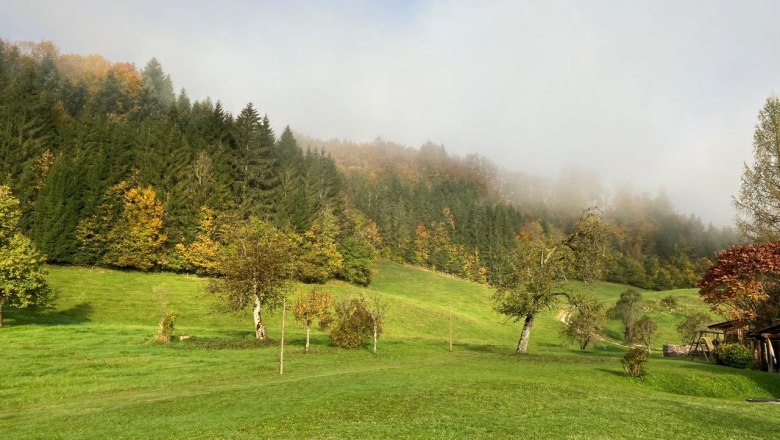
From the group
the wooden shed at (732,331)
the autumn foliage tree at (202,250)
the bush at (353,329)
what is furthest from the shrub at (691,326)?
the autumn foliage tree at (202,250)

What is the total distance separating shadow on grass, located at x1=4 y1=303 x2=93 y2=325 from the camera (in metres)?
46.6

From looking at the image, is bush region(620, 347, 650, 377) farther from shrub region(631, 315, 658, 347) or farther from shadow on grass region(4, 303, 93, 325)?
shadow on grass region(4, 303, 93, 325)

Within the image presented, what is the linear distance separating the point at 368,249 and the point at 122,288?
177 ft

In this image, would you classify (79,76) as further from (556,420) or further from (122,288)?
(556,420)

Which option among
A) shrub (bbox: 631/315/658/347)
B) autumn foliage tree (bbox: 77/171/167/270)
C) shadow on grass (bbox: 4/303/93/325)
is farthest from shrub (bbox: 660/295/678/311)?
shadow on grass (bbox: 4/303/93/325)

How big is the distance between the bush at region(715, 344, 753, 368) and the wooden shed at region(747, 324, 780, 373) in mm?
545

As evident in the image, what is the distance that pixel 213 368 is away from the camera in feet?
99.9

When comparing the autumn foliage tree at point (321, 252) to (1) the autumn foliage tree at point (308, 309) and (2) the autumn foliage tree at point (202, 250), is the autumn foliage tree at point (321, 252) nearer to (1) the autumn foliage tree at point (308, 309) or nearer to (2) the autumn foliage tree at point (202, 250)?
(2) the autumn foliage tree at point (202, 250)

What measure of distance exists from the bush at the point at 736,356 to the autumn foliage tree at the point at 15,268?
66227 millimetres

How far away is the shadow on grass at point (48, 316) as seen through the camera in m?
46.6

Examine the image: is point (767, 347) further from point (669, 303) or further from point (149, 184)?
point (149, 184)

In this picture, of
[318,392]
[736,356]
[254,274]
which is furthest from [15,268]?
[736,356]

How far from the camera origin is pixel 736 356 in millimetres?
39031

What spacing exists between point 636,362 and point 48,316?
194 ft
